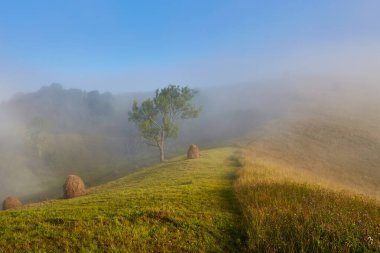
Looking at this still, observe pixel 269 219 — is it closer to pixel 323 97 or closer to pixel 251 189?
pixel 251 189

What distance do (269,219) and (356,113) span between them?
86709mm

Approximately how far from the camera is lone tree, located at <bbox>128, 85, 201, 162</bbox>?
67.7 meters

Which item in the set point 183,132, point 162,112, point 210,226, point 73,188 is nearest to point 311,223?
point 210,226

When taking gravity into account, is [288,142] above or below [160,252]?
below

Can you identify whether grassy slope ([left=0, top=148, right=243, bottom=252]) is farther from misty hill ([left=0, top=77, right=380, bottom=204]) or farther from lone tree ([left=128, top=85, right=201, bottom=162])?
lone tree ([left=128, top=85, right=201, bottom=162])

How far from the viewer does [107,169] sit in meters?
82.9

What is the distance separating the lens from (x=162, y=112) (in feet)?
233

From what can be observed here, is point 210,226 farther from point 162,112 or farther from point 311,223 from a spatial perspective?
point 162,112

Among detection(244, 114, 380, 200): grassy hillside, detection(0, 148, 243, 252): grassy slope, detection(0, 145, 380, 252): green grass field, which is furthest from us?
detection(244, 114, 380, 200): grassy hillside

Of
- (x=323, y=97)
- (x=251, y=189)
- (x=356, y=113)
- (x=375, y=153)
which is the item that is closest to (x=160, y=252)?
(x=251, y=189)

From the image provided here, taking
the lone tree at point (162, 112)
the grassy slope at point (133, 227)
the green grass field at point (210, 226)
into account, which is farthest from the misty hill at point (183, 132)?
the grassy slope at point (133, 227)

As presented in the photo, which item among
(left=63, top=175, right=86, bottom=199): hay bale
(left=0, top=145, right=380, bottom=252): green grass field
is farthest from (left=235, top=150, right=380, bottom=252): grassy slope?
(left=63, top=175, right=86, bottom=199): hay bale

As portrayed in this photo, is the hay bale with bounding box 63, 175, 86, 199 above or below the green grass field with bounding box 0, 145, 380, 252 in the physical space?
below

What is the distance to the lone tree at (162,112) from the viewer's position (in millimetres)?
67688
